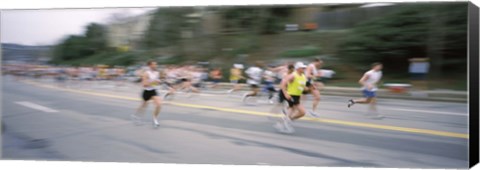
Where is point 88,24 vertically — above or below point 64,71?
above

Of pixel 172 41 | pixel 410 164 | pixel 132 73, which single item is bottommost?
pixel 410 164

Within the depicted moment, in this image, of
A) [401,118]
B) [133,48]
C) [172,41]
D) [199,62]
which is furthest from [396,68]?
[133,48]

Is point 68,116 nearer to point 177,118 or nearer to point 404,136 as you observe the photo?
point 177,118

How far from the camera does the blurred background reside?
5531 millimetres

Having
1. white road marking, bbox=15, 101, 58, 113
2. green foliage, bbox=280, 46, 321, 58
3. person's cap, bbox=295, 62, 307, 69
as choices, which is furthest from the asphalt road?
green foliage, bbox=280, 46, 321, 58

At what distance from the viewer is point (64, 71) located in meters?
6.91

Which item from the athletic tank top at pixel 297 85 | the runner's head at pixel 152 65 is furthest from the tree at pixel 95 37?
the athletic tank top at pixel 297 85

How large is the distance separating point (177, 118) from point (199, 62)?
0.92 metres

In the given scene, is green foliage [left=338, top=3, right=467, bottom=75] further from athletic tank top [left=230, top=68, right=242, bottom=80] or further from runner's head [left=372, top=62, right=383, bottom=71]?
athletic tank top [left=230, top=68, right=242, bottom=80]

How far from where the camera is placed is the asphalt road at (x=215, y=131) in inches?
225

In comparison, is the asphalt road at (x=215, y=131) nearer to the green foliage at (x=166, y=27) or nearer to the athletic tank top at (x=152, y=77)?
the athletic tank top at (x=152, y=77)

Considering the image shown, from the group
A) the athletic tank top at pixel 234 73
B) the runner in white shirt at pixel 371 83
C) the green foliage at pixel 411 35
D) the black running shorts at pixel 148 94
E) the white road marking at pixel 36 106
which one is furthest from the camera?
the white road marking at pixel 36 106

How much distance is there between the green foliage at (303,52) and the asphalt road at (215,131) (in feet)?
2.10

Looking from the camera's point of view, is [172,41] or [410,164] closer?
[410,164]
